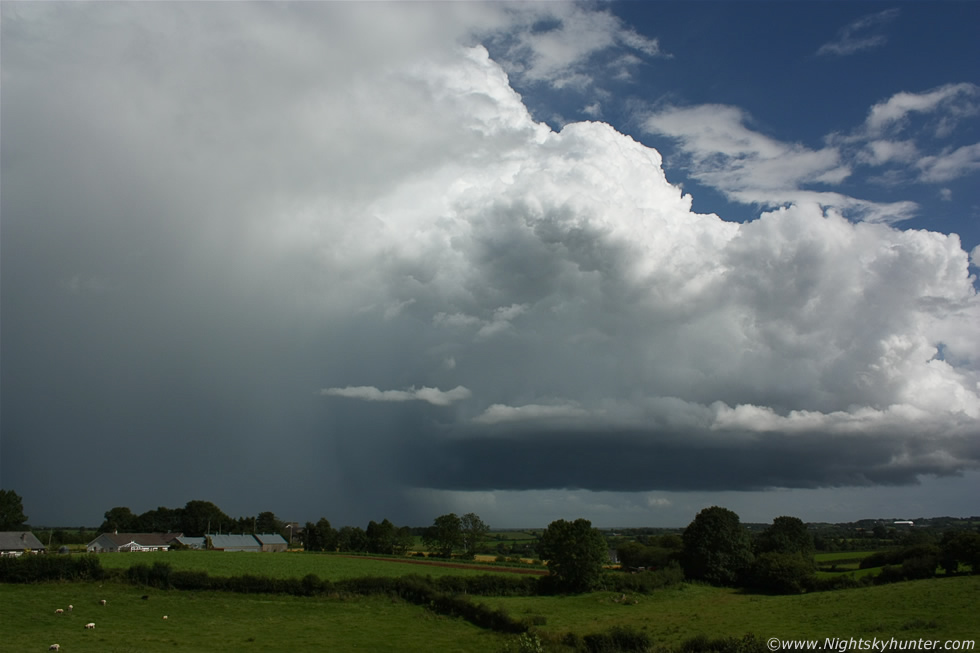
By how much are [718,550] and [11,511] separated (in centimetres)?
20644

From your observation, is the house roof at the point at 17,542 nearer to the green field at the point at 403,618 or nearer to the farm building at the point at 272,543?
the farm building at the point at 272,543

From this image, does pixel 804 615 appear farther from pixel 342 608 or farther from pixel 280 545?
pixel 280 545

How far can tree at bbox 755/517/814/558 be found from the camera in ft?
353

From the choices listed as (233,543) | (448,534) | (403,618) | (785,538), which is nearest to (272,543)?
(233,543)

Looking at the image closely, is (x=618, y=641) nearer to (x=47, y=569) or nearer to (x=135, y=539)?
(x=47, y=569)

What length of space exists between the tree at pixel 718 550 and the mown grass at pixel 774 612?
33.1 ft

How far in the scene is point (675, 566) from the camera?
92812 millimetres

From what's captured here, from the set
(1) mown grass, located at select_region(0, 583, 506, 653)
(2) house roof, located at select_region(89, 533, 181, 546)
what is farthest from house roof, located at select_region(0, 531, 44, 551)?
(1) mown grass, located at select_region(0, 583, 506, 653)

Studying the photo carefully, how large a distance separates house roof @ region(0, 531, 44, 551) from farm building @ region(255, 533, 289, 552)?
51.9m

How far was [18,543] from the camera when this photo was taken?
132m

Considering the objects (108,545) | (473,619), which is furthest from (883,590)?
(108,545)

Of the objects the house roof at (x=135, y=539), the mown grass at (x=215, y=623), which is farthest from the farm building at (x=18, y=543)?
the mown grass at (x=215, y=623)

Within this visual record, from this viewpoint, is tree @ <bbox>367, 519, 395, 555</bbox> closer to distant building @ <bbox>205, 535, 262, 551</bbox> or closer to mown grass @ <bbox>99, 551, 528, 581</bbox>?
distant building @ <bbox>205, 535, 262, 551</bbox>

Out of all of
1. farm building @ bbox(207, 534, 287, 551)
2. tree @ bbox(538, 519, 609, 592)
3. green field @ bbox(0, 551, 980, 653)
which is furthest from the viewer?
farm building @ bbox(207, 534, 287, 551)
